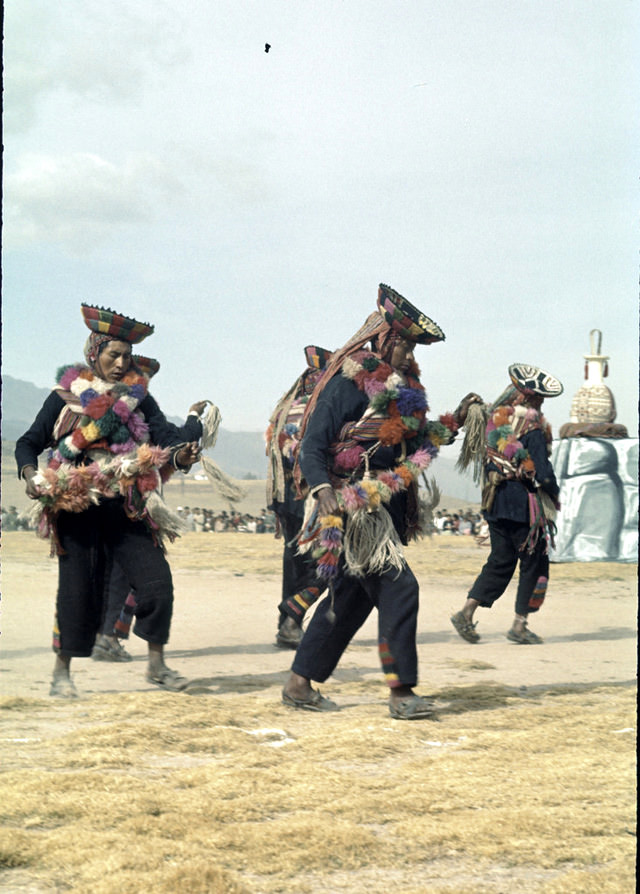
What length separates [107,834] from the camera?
3.40m

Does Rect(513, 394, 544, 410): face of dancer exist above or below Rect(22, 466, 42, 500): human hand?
above

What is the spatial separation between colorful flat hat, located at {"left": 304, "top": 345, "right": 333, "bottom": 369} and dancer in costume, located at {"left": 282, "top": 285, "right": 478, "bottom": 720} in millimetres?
2467

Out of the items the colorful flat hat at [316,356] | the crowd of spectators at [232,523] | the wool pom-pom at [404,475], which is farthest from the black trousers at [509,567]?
the crowd of spectators at [232,523]

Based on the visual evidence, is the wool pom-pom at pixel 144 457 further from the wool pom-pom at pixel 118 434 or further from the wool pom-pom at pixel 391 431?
the wool pom-pom at pixel 391 431

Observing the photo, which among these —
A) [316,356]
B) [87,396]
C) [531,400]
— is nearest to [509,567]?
[531,400]

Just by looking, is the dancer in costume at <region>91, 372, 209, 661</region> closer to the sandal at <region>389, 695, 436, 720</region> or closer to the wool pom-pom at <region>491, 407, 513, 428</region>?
the sandal at <region>389, 695, 436, 720</region>

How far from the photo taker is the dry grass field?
3.18 meters

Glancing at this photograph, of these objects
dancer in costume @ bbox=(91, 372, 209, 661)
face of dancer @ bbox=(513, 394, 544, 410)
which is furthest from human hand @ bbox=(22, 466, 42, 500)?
face of dancer @ bbox=(513, 394, 544, 410)

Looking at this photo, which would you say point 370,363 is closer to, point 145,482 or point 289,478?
point 145,482

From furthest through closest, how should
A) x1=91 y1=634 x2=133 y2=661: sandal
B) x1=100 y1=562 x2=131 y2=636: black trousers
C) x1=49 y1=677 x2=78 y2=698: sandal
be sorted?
x1=100 y1=562 x2=131 y2=636: black trousers, x1=91 y1=634 x2=133 y2=661: sandal, x1=49 y1=677 x2=78 y2=698: sandal

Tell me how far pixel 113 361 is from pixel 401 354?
1680 mm

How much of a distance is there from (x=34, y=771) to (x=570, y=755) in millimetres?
2228

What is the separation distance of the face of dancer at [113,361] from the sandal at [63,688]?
5.68 feet

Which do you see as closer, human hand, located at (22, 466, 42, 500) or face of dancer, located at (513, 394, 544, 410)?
human hand, located at (22, 466, 42, 500)
